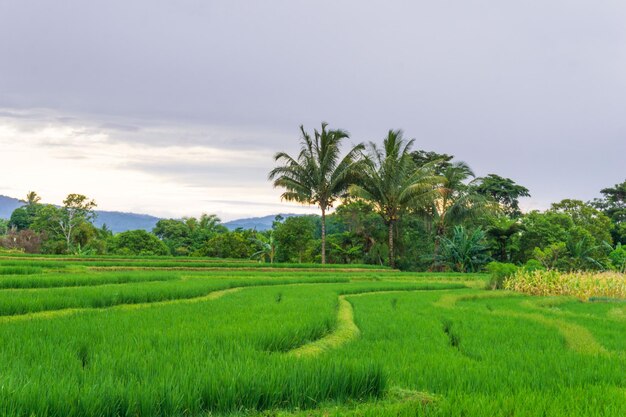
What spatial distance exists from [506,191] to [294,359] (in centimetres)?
3753

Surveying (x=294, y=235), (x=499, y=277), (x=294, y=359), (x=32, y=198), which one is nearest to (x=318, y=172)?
(x=294, y=235)

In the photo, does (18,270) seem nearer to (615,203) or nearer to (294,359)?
(294,359)

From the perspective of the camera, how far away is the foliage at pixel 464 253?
22.8 meters

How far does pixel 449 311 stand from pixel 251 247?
77.4 ft

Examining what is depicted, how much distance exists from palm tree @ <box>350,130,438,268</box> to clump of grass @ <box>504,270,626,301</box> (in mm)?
10449

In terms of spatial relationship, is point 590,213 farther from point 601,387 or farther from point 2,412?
point 2,412

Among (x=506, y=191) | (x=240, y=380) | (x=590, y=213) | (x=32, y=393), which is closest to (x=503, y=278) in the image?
(x=240, y=380)

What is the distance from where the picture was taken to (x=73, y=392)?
9.18ft

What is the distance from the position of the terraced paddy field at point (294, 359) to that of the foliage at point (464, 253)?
14.2 m

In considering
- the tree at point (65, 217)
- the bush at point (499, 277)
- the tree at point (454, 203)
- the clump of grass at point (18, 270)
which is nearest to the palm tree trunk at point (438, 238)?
the tree at point (454, 203)

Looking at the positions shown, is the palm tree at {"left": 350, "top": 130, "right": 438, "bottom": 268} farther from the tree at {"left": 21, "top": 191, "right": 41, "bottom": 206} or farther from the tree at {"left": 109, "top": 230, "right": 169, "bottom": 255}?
the tree at {"left": 21, "top": 191, "right": 41, "bottom": 206}

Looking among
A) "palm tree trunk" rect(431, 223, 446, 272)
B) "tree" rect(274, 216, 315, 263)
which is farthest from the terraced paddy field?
"tree" rect(274, 216, 315, 263)

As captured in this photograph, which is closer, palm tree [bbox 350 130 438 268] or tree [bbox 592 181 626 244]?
palm tree [bbox 350 130 438 268]

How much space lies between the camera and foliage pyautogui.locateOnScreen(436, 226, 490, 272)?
22797 mm
